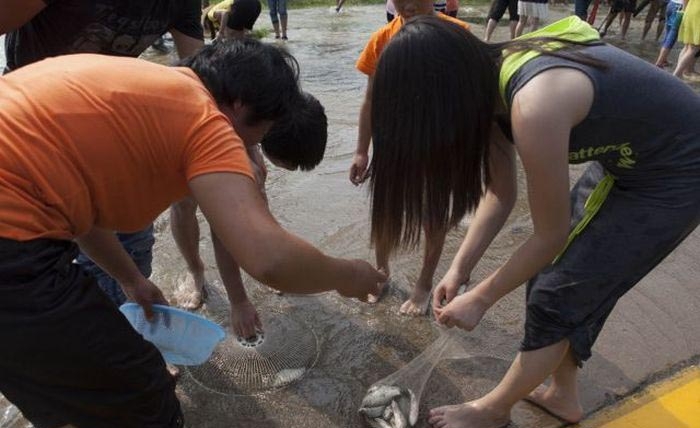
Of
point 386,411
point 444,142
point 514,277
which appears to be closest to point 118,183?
point 444,142

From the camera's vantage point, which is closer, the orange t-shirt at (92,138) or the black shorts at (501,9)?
the orange t-shirt at (92,138)

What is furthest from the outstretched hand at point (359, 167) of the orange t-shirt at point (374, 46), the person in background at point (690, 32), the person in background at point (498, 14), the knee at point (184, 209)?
the person in background at point (498, 14)

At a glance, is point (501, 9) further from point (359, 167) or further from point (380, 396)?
point (380, 396)

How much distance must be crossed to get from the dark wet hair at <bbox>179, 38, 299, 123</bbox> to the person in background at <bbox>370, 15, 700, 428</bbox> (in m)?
0.25

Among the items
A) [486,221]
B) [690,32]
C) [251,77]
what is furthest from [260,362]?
[690,32]

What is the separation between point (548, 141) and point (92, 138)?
100cm

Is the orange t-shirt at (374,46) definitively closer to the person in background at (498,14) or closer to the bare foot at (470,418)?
the bare foot at (470,418)

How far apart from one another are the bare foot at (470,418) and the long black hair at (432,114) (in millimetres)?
827

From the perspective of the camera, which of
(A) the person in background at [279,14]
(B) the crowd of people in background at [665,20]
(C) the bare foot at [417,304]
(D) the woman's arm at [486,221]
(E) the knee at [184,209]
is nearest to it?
(D) the woman's arm at [486,221]

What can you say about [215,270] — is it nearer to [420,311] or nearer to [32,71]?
[420,311]

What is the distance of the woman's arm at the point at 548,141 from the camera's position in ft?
4.38

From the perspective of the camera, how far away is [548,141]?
1.34 metres

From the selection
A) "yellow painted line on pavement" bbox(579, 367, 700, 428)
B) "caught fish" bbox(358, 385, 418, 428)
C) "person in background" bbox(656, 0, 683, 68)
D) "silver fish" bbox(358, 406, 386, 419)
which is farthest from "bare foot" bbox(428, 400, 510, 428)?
"person in background" bbox(656, 0, 683, 68)

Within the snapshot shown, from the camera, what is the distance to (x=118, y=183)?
4.16ft
